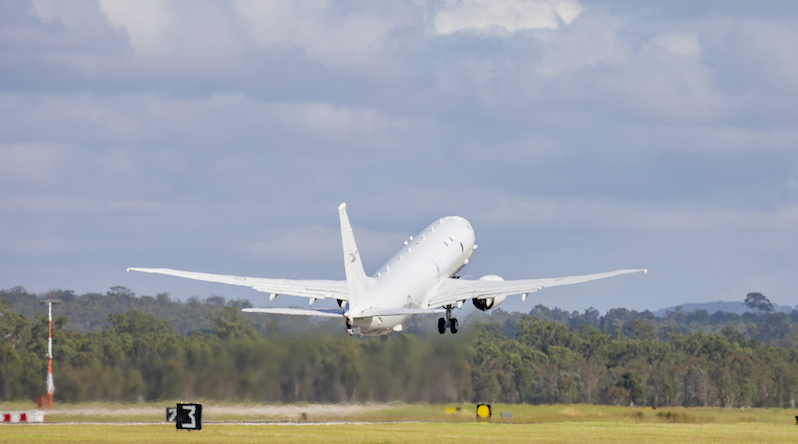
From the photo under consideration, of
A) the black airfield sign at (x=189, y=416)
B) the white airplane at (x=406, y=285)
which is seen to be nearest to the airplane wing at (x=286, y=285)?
the white airplane at (x=406, y=285)

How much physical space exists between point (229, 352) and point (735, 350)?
11269cm

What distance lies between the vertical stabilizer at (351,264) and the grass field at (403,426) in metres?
7.51

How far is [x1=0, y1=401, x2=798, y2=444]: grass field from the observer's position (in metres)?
65.3

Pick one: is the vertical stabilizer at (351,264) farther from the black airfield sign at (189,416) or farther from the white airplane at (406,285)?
the black airfield sign at (189,416)

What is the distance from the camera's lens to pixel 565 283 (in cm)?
7275

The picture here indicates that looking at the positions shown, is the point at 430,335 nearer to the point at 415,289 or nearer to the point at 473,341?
the point at 473,341

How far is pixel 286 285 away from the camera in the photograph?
2721 inches

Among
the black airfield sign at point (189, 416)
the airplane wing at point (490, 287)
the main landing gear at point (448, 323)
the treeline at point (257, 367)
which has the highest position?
the airplane wing at point (490, 287)

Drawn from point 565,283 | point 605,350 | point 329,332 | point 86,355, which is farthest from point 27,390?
point 605,350

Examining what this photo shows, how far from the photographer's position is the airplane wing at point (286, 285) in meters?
68.9

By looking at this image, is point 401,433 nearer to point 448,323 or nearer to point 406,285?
point 406,285

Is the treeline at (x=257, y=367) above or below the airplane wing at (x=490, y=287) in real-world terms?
below

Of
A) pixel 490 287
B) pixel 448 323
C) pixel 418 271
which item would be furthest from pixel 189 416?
pixel 448 323

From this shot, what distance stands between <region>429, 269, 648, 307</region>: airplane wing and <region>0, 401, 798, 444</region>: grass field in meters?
7.71
